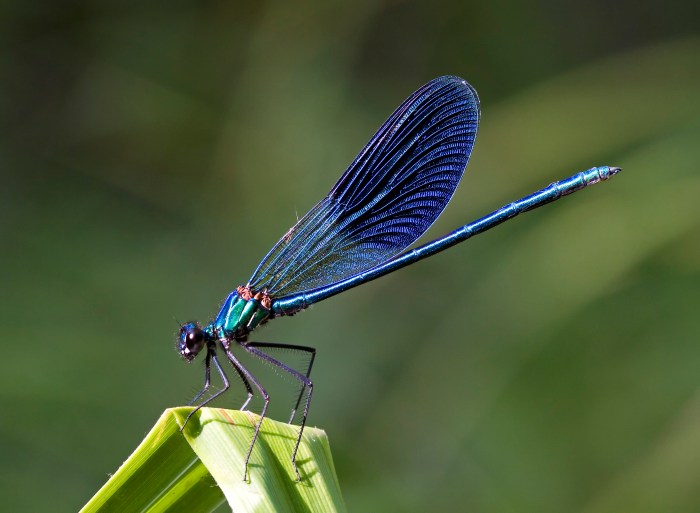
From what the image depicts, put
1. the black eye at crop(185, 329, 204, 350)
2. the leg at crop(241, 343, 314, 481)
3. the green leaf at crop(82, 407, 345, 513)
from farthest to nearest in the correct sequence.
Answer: the black eye at crop(185, 329, 204, 350) → the leg at crop(241, 343, 314, 481) → the green leaf at crop(82, 407, 345, 513)

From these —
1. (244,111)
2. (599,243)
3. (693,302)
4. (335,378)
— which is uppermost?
(244,111)

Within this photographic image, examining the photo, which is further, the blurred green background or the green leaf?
the blurred green background

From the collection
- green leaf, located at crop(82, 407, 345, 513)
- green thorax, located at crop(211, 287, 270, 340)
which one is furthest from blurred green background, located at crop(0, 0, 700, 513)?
green leaf, located at crop(82, 407, 345, 513)

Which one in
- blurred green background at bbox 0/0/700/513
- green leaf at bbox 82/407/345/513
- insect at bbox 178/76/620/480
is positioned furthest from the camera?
blurred green background at bbox 0/0/700/513

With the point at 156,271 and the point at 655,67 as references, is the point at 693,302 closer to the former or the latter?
the point at 655,67

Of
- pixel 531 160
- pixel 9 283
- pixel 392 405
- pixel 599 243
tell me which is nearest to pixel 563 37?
pixel 531 160

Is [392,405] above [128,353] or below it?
below

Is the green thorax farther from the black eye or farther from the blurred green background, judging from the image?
the blurred green background

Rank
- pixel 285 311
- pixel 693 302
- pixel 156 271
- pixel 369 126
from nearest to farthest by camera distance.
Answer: pixel 285 311, pixel 693 302, pixel 156 271, pixel 369 126

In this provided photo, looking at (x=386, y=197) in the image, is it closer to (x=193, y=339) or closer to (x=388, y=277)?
(x=193, y=339)
